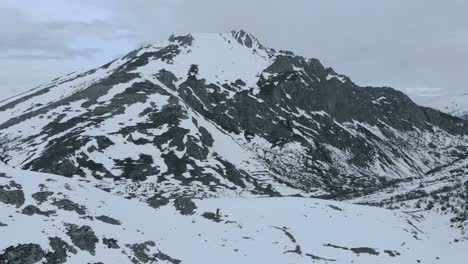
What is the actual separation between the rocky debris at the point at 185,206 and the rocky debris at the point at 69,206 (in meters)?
11.8

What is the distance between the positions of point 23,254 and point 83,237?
4938 mm

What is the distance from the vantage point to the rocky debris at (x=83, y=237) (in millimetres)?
35562

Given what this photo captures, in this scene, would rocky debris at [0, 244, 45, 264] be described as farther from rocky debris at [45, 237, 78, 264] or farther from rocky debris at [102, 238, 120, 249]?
rocky debris at [102, 238, 120, 249]

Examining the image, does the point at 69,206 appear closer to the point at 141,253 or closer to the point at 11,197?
the point at 11,197

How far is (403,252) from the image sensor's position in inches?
1832

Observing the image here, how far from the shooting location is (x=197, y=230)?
4644 centimetres

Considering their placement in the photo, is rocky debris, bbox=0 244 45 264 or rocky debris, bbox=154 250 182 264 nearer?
Answer: rocky debris, bbox=0 244 45 264

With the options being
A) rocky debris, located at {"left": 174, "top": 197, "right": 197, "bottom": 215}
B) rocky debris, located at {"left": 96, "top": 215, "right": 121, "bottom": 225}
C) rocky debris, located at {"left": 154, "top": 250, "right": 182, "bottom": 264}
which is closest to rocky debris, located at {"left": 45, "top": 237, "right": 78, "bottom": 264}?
rocky debris, located at {"left": 96, "top": 215, "right": 121, "bottom": 225}

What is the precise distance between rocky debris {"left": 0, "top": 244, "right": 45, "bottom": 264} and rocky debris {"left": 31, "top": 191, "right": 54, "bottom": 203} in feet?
22.0

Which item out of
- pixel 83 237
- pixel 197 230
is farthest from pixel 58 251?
pixel 197 230

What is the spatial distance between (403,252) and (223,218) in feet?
49.8

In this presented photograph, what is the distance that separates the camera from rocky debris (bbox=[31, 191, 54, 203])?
39006mm

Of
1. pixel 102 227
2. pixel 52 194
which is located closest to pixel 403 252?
pixel 102 227

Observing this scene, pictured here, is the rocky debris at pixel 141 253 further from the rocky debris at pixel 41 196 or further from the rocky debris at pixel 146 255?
the rocky debris at pixel 41 196
